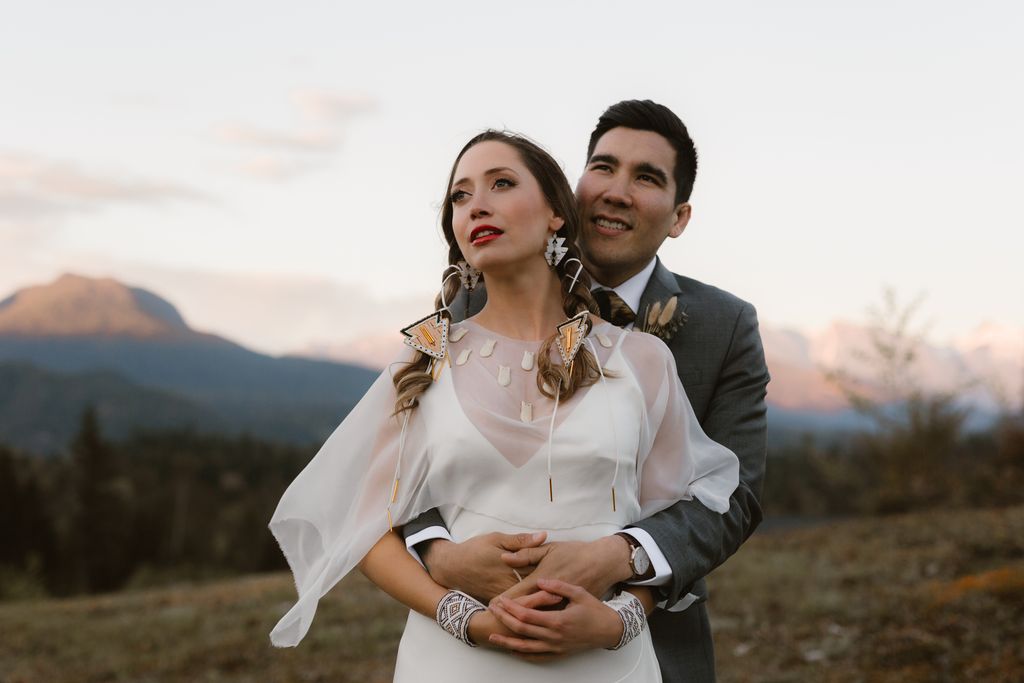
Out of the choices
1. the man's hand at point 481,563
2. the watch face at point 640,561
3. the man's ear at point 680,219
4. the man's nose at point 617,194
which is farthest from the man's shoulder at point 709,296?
the man's hand at point 481,563

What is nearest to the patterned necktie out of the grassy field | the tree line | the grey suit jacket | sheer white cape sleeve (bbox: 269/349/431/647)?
the grey suit jacket

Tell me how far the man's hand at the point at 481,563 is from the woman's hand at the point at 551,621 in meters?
0.07

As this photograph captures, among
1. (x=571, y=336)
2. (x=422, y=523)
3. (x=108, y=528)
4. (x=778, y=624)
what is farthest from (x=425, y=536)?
(x=108, y=528)

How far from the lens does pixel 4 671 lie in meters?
9.95

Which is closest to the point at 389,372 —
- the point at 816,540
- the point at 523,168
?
the point at 523,168

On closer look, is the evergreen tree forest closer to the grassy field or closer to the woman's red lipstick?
the grassy field

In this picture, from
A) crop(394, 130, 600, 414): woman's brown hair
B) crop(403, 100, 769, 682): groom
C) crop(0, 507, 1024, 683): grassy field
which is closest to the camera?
crop(394, 130, 600, 414): woman's brown hair

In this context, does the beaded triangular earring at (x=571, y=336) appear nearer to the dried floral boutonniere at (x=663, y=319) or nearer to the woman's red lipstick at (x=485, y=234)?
the woman's red lipstick at (x=485, y=234)

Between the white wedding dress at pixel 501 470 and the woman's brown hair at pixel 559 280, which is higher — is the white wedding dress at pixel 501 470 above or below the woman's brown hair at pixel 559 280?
below

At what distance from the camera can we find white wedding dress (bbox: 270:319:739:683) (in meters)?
2.63

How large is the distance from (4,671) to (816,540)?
10252mm

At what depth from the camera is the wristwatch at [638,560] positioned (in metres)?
2.61

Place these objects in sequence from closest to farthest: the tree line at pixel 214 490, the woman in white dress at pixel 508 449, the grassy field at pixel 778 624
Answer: the woman in white dress at pixel 508 449 → the grassy field at pixel 778 624 → the tree line at pixel 214 490

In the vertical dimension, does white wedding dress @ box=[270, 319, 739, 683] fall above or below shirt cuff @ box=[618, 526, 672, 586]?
above
